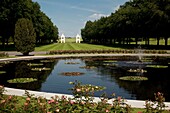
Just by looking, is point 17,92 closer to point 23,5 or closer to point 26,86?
point 26,86

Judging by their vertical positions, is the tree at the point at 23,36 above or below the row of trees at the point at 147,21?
below

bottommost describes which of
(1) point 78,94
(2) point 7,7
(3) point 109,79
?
(3) point 109,79

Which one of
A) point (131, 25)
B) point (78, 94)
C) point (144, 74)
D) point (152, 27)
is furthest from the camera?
point (131, 25)

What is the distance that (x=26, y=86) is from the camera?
2105 cm

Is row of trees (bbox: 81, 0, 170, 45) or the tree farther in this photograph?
row of trees (bbox: 81, 0, 170, 45)

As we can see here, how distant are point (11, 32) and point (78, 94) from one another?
63655 mm

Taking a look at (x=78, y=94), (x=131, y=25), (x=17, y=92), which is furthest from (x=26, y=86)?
(x=131, y=25)

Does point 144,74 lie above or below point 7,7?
below

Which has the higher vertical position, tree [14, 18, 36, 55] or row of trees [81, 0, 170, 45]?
row of trees [81, 0, 170, 45]

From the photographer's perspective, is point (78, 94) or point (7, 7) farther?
point (7, 7)

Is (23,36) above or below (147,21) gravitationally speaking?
below

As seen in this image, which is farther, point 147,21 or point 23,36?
point 147,21

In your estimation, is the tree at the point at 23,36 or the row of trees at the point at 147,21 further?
the row of trees at the point at 147,21

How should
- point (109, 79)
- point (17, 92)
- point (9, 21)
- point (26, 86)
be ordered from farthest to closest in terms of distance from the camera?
point (9, 21), point (109, 79), point (26, 86), point (17, 92)
